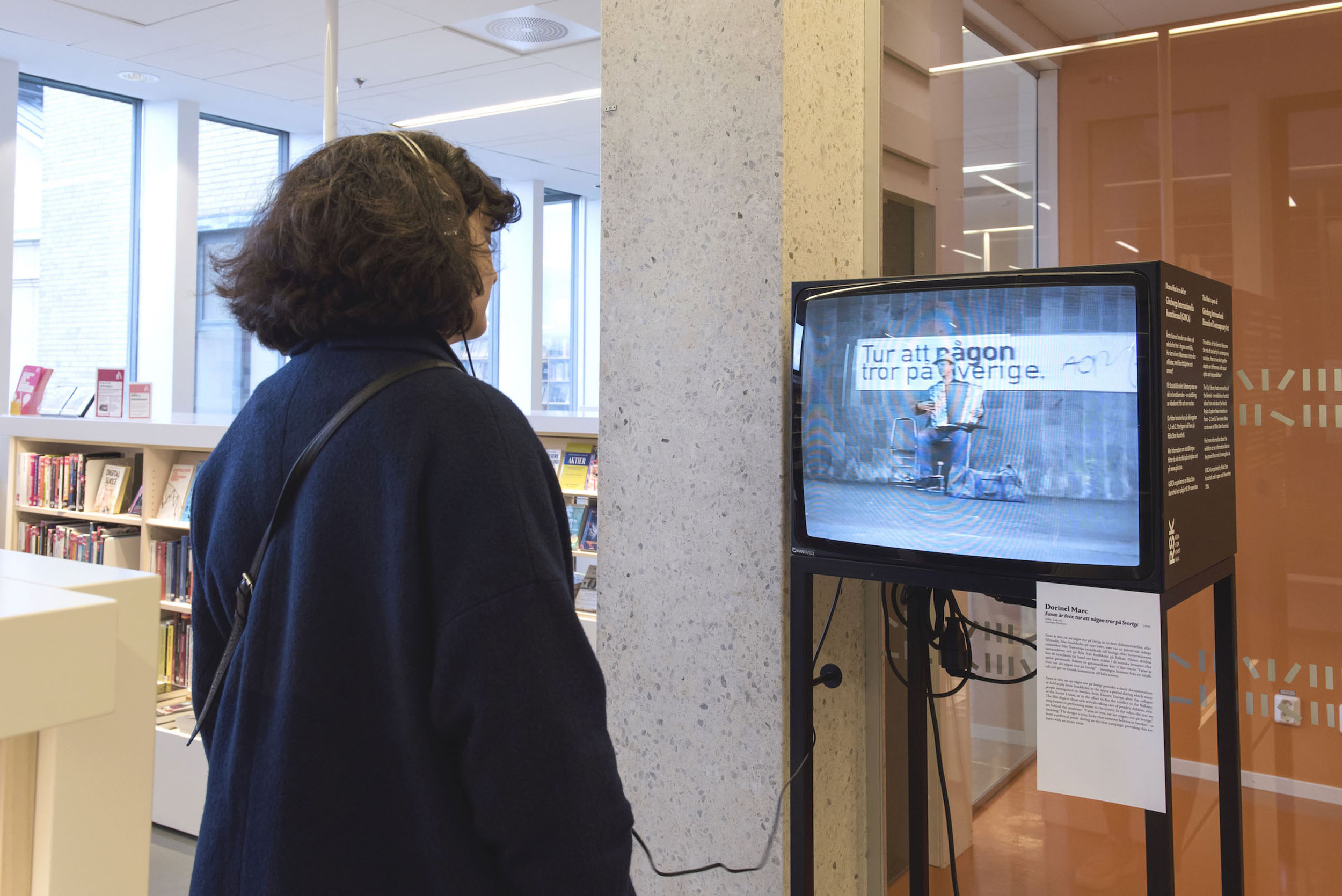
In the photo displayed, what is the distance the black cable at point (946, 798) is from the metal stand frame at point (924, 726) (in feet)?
0.08

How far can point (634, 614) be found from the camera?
209 cm

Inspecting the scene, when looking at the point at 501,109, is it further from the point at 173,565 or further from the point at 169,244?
the point at 173,565

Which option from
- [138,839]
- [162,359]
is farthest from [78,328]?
[138,839]

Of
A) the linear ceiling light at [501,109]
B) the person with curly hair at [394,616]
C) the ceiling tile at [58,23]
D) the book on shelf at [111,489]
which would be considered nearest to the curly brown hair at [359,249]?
the person with curly hair at [394,616]

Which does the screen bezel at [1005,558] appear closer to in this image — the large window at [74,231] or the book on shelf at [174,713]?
the book on shelf at [174,713]

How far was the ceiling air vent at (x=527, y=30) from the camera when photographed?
19.6ft

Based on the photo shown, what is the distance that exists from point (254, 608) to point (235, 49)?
6597 mm

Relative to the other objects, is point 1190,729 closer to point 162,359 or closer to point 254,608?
point 254,608

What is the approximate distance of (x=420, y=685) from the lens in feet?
3.29

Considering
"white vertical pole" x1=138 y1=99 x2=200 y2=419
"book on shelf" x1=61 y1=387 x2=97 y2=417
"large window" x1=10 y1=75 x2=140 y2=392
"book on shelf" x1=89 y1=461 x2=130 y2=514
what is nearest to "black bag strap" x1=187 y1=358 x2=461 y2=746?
"book on shelf" x1=89 y1=461 x2=130 y2=514

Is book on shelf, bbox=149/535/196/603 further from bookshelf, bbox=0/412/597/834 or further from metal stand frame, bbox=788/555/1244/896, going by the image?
metal stand frame, bbox=788/555/1244/896

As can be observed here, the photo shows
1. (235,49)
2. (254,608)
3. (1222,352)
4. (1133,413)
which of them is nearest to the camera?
(254,608)

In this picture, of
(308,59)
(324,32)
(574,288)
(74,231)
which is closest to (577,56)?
(324,32)

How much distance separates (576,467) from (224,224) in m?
6.46
